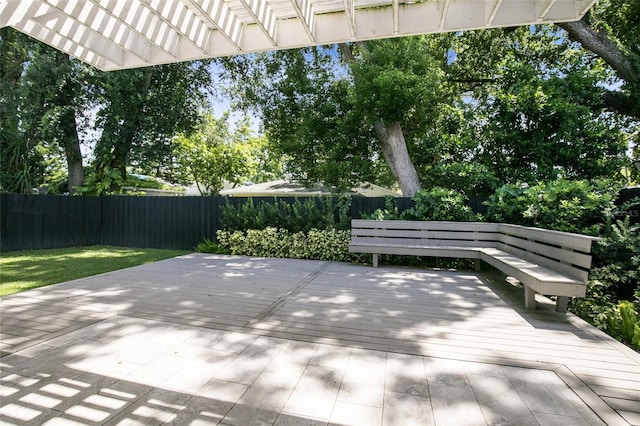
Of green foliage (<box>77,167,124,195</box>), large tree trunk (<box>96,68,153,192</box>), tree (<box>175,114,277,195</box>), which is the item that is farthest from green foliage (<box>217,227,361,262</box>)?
tree (<box>175,114,277,195</box>)

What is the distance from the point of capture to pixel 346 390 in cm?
214

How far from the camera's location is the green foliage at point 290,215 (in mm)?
7754

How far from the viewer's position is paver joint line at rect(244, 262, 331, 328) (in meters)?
3.43

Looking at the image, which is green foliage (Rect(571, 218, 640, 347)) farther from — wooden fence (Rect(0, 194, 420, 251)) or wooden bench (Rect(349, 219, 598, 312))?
wooden fence (Rect(0, 194, 420, 251))

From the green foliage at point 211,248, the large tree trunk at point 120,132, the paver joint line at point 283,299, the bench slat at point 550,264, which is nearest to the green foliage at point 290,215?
the green foliage at point 211,248

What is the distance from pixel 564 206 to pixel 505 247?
115 centimetres

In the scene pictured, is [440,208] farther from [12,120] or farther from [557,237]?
[12,120]

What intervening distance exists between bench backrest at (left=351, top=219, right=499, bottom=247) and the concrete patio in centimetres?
174

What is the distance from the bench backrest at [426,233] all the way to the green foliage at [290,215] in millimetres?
944

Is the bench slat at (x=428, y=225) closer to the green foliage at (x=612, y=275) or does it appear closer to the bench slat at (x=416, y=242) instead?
the bench slat at (x=416, y=242)

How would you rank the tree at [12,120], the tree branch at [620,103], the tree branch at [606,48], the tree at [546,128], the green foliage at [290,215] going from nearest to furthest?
the tree at [546,128]
the green foliage at [290,215]
the tree branch at [606,48]
the tree branch at [620,103]
the tree at [12,120]

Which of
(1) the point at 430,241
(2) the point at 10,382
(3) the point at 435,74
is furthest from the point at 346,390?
(3) the point at 435,74

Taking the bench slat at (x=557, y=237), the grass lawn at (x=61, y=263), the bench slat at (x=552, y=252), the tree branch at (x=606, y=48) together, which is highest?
the tree branch at (x=606, y=48)

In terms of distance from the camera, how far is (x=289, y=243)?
7648mm
